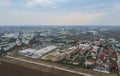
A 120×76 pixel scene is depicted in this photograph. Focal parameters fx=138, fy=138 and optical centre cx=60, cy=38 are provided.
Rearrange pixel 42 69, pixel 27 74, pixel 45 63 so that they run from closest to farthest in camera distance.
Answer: pixel 27 74
pixel 42 69
pixel 45 63

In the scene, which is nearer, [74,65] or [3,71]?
[3,71]

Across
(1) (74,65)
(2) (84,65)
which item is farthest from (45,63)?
(2) (84,65)

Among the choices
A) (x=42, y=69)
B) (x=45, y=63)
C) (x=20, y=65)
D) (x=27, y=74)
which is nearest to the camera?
(x=27, y=74)

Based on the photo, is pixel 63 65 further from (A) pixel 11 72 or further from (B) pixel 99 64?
(A) pixel 11 72

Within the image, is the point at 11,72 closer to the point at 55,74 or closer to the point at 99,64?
the point at 55,74

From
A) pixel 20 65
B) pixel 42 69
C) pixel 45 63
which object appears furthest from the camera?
pixel 45 63

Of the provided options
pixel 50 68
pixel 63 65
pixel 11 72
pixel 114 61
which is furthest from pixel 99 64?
pixel 11 72

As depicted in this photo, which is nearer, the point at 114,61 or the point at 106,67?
the point at 106,67

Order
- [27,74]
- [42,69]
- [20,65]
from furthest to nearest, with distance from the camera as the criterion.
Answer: [20,65]
[42,69]
[27,74]
